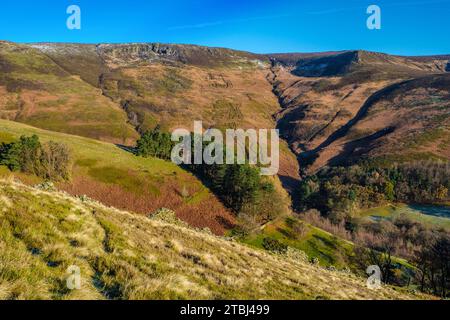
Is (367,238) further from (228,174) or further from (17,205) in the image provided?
(17,205)

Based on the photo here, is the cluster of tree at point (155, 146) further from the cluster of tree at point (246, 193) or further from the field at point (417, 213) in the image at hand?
the field at point (417, 213)

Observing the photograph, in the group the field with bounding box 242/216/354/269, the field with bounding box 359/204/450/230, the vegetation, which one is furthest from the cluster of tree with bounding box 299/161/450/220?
the field with bounding box 242/216/354/269

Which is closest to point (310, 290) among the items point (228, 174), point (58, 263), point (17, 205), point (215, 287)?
point (215, 287)

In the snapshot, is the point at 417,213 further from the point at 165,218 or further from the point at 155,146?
the point at 165,218

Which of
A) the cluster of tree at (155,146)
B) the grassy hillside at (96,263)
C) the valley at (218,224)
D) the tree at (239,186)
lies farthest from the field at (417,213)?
the grassy hillside at (96,263)

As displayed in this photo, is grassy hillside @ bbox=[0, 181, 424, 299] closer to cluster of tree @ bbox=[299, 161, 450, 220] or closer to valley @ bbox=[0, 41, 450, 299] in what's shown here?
valley @ bbox=[0, 41, 450, 299]

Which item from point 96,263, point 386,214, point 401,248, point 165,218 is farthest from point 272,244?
point 386,214
